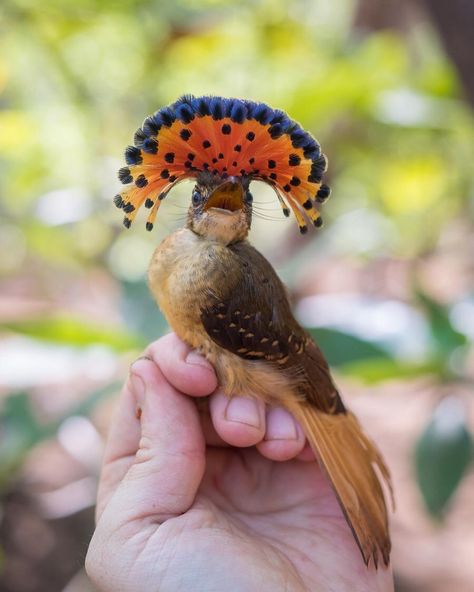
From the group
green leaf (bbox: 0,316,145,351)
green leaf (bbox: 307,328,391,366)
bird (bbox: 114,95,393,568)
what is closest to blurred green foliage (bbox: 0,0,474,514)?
green leaf (bbox: 0,316,145,351)

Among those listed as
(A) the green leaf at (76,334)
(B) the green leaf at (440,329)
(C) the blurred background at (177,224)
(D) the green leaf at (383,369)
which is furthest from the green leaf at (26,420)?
(B) the green leaf at (440,329)

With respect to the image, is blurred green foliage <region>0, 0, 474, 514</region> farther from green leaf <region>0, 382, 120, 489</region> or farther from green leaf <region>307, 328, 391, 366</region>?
green leaf <region>0, 382, 120, 489</region>

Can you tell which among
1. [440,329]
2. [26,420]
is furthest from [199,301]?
[440,329]

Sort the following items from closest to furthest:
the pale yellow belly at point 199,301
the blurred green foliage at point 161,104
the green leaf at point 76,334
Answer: the pale yellow belly at point 199,301 → the green leaf at point 76,334 → the blurred green foliage at point 161,104

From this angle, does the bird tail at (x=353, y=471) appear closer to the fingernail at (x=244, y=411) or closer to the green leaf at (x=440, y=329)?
the fingernail at (x=244, y=411)

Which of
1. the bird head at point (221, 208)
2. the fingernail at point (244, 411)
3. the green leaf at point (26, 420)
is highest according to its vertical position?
the bird head at point (221, 208)

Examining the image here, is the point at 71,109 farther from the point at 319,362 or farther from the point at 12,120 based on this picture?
the point at 319,362

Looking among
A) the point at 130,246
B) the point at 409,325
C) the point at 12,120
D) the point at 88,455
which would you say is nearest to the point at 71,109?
the point at 12,120
